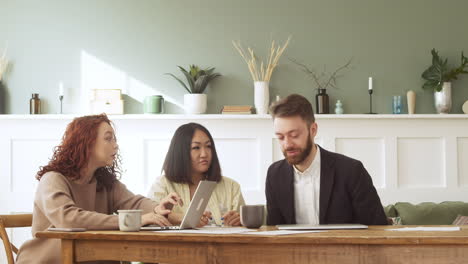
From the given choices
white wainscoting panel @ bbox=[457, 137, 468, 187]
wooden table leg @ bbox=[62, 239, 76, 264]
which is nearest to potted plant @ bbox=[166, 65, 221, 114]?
white wainscoting panel @ bbox=[457, 137, 468, 187]

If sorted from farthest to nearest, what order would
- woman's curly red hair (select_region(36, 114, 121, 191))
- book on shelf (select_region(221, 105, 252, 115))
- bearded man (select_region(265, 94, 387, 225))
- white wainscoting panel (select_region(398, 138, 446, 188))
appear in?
white wainscoting panel (select_region(398, 138, 446, 188)) → book on shelf (select_region(221, 105, 252, 115)) → bearded man (select_region(265, 94, 387, 225)) → woman's curly red hair (select_region(36, 114, 121, 191))

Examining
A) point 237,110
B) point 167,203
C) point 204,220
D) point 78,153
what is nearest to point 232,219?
point 204,220

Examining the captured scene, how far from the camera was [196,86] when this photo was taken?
515cm

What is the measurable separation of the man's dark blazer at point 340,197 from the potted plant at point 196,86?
1999 mm

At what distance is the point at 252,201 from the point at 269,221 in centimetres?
190

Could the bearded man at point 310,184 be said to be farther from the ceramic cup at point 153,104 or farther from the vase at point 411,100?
the vase at point 411,100

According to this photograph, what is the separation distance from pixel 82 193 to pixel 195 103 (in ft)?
7.05

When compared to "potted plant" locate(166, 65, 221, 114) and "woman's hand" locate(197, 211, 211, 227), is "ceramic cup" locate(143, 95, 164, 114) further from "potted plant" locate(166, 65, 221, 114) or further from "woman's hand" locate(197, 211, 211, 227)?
"woman's hand" locate(197, 211, 211, 227)

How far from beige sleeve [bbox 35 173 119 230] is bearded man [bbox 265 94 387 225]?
865 millimetres

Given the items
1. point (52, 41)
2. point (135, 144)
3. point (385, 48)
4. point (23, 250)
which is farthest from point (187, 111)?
point (23, 250)

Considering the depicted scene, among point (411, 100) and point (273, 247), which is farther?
point (411, 100)

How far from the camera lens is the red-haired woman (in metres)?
2.73

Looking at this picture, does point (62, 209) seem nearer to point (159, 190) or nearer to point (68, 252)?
point (68, 252)

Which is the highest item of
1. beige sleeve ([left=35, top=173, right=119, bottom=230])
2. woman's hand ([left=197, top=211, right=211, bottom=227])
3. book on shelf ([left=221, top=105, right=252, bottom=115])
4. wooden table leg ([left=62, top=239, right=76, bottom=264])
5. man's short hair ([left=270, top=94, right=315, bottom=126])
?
book on shelf ([left=221, top=105, right=252, bottom=115])
